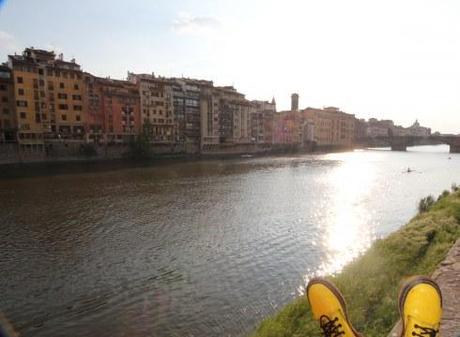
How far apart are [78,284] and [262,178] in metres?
39.1

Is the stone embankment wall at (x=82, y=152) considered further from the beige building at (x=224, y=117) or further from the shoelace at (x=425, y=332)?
the shoelace at (x=425, y=332)

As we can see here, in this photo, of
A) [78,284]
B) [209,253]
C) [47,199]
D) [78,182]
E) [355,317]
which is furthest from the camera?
[78,182]

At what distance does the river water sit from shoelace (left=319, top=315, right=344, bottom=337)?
6774 millimetres

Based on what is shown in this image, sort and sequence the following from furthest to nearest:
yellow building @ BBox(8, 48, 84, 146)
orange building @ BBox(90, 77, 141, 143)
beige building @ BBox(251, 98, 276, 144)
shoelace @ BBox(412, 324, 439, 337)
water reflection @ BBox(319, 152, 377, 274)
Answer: beige building @ BBox(251, 98, 276, 144), orange building @ BBox(90, 77, 141, 143), yellow building @ BBox(8, 48, 84, 146), water reflection @ BBox(319, 152, 377, 274), shoelace @ BBox(412, 324, 439, 337)

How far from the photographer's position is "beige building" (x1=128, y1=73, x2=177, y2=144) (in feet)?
275

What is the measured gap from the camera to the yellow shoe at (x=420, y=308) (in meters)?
4.59

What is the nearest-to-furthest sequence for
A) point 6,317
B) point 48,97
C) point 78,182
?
point 6,317, point 78,182, point 48,97

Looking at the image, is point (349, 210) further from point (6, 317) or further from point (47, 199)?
point (47, 199)

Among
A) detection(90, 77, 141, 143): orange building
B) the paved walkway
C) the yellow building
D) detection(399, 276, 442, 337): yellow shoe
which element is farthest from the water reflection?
the yellow building

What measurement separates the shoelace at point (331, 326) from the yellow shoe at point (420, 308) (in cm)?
88

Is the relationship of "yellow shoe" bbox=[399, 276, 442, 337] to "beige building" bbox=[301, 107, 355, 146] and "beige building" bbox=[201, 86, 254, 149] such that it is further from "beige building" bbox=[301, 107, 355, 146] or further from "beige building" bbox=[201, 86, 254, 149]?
"beige building" bbox=[301, 107, 355, 146]

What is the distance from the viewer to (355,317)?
7902 mm

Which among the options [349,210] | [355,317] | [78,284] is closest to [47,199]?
[78,284]

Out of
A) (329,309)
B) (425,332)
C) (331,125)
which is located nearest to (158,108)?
(329,309)
